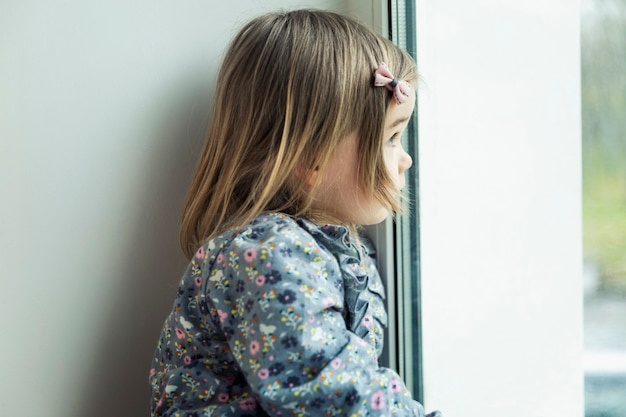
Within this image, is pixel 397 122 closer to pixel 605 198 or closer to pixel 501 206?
pixel 501 206

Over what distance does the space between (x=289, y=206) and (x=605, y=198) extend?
1.32ft

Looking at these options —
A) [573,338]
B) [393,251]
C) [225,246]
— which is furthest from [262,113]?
[573,338]

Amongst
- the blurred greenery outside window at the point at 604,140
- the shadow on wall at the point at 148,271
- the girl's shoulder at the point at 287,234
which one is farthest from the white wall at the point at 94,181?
the blurred greenery outside window at the point at 604,140

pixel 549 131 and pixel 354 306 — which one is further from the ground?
pixel 549 131

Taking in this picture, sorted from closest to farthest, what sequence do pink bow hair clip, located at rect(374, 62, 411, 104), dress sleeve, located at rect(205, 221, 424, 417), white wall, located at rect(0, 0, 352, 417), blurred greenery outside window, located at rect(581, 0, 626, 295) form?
blurred greenery outside window, located at rect(581, 0, 626, 295) → dress sleeve, located at rect(205, 221, 424, 417) → pink bow hair clip, located at rect(374, 62, 411, 104) → white wall, located at rect(0, 0, 352, 417)

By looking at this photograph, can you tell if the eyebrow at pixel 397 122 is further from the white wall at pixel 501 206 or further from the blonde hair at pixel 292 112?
the white wall at pixel 501 206

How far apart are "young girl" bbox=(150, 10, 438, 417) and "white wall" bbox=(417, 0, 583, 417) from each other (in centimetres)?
12

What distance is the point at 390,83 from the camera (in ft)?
3.12

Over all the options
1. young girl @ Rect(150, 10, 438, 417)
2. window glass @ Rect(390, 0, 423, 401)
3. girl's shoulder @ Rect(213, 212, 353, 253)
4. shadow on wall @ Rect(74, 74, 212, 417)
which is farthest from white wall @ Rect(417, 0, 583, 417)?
shadow on wall @ Rect(74, 74, 212, 417)

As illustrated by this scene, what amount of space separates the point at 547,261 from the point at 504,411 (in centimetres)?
25

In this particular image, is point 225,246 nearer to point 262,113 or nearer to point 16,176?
point 262,113

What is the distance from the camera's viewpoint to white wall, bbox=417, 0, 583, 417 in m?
0.84

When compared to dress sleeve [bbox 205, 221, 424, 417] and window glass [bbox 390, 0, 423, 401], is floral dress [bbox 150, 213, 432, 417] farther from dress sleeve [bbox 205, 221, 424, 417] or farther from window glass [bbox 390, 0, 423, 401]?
window glass [bbox 390, 0, 423, 401]

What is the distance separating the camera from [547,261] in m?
0.90
